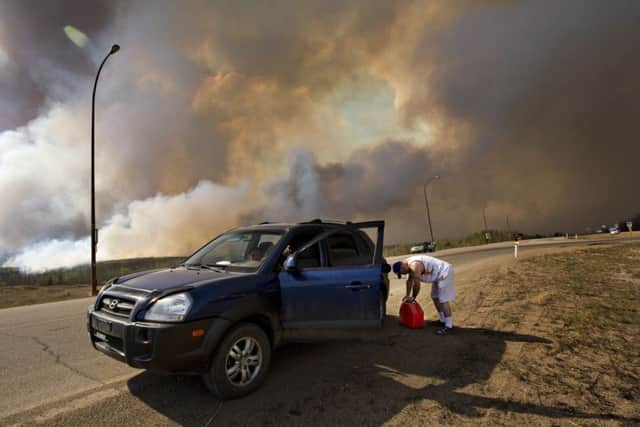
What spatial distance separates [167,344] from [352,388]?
1938 mm

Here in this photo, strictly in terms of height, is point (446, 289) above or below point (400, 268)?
below

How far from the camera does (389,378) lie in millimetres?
4090

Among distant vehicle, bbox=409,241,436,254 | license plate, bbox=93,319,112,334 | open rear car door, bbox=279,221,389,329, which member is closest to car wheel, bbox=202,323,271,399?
open rear car door, bbox=279,221,389,329

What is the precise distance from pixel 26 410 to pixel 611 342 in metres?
7.16

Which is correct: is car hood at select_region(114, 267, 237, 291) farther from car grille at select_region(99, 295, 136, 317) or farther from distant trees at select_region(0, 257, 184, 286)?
distant trees at select_region(0, 257, 184, 286)

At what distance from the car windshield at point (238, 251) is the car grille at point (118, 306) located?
1.04 metres

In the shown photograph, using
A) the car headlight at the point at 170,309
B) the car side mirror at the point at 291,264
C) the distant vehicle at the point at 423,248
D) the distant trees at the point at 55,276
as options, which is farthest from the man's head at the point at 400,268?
the distant vehicle at the point at 423,248

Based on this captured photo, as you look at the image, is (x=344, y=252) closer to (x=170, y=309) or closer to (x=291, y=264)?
(x=291, y=264)

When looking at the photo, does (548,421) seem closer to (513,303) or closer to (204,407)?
(204,407)

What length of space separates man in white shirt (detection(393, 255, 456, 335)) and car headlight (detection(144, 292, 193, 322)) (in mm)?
3614

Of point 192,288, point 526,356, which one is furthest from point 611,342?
point 192,288

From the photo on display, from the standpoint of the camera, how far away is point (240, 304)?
364cm

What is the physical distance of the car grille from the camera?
3508 millimetres

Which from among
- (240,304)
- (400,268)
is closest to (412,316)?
(400,268)
